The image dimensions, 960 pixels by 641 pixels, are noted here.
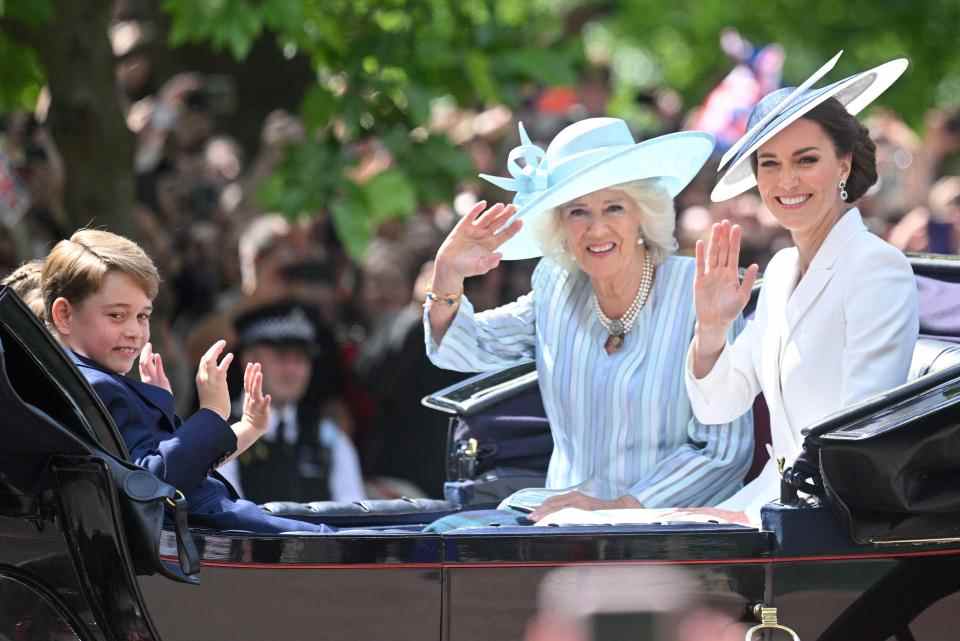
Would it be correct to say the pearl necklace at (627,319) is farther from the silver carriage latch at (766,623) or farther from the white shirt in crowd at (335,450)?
the white shirt in crowd at (335,450)

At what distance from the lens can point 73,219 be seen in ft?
18.9

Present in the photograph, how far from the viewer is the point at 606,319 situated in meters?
4.28

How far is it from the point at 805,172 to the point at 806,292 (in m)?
0.27

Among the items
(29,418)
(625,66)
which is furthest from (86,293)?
(625,66)

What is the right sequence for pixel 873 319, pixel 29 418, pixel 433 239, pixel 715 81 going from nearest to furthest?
pixel 29 418, pixel 873 319, pixel 433 239, pixel 715 81

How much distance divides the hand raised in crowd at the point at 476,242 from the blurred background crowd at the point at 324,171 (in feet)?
5.13

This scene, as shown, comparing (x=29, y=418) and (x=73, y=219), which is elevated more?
(x=73, y=219)

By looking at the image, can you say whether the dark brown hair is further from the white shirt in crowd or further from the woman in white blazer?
the white shirt in crowd

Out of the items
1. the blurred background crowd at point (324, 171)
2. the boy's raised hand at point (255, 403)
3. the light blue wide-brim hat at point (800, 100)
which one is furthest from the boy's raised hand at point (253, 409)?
the blurred background crowd at point (324, 171)

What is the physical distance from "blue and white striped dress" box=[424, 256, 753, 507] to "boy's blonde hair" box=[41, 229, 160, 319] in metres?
0.89

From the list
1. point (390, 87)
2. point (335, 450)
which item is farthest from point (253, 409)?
point (335, 450)

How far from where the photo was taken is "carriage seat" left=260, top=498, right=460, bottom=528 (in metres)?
4.11

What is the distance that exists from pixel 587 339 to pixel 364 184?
6.55 feet

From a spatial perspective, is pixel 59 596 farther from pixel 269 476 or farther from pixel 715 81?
pixel 715 81
